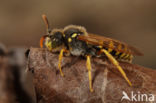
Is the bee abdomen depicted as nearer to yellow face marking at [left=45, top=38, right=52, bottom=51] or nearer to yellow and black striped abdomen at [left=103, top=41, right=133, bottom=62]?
yellow and black striped abdomen at [left=103, top=41, right=133, bottom=62]

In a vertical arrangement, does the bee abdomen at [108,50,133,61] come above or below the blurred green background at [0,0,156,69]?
below

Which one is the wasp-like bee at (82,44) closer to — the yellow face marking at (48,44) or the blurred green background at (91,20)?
the yellow face marking at (48,44)

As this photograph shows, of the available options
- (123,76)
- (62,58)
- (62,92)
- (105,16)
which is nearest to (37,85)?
(62,92)

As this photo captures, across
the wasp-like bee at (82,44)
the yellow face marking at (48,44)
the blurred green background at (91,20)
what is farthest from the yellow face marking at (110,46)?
the blurred green background at (91,20)

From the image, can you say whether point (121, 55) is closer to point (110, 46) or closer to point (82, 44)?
point (110, 46)

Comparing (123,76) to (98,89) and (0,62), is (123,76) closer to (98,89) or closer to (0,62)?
(98,89)

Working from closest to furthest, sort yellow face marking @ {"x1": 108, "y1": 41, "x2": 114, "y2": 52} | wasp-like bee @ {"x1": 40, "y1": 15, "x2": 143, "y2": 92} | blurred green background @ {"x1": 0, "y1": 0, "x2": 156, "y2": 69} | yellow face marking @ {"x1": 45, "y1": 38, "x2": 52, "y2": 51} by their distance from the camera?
yellow face marking @ {"x1": 45, "y1": 38, "x2": 52, "y2": 51}, wasp-like bee @ {"x1": 40, "y1": 15, "x2": 143, "y2": 92}, yellow face marking @ {"x1": 108, "y1": 41, "x2": 114, "y2": 52}, blurred green background @ {"x1": 0, "y1": 0, "x2": 156, "y2": 69}

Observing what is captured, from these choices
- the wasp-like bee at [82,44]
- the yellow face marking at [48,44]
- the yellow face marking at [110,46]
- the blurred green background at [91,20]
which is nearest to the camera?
the yellow face marking at [48,44]

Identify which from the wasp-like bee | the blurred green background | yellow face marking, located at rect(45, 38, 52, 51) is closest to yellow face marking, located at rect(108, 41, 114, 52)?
the wasp-like bee
